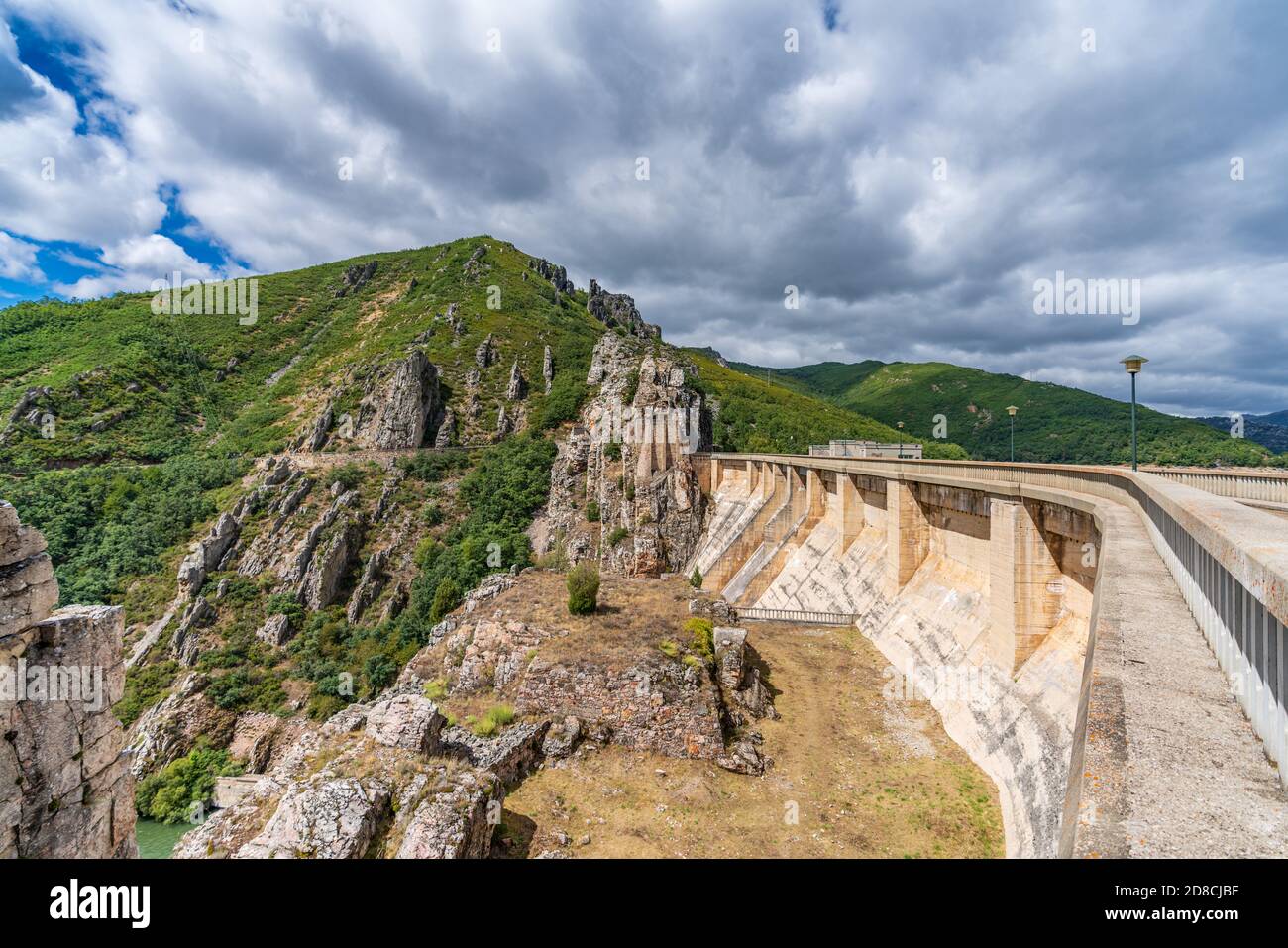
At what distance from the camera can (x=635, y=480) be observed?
144 feet

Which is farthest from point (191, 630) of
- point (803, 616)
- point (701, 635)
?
point (803, 616)

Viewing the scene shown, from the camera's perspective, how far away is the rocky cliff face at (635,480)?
42250 mm

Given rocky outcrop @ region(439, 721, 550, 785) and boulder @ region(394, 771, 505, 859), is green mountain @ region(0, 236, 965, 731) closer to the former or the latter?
rocky outcrop @ region(439, 721, 550, 785)

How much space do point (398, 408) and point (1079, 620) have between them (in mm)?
60128

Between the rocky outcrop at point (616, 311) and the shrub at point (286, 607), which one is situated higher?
the rocky outcrop at point (616, 311)

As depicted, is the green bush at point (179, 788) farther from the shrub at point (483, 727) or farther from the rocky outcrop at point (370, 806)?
the rocky outcrop at point (370, 806)

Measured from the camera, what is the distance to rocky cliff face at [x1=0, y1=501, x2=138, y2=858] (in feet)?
18.0

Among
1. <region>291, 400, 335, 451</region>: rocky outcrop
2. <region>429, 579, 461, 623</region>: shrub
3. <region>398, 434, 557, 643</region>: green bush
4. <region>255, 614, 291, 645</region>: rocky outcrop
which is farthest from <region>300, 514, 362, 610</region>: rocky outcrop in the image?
<region>291, 400, 335, 451</region>: rocky outcrop

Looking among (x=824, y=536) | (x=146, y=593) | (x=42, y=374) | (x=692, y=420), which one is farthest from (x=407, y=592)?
(x=42, y=374)

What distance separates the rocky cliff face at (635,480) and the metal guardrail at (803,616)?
14880 mm

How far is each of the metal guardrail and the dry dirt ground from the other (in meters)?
7.32

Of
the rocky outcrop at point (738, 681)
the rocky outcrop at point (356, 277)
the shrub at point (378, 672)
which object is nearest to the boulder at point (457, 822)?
the rocky outcrop at point (738, 681)

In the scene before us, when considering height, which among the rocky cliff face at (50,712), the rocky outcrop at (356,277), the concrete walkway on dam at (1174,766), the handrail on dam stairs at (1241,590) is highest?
the rocky outcrop at (356,277)

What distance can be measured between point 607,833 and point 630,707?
11.1 feet
